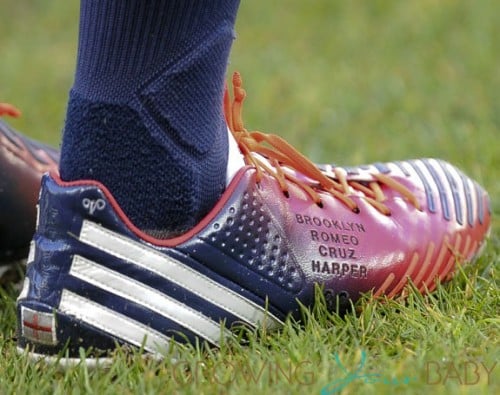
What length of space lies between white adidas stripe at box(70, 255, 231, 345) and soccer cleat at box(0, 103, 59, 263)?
0.47 m

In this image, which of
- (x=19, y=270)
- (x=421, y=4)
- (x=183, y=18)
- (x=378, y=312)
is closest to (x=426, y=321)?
(x=378, y=312)

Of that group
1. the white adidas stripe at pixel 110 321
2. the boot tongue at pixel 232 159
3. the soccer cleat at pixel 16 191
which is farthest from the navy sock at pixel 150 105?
the soccer cleat at pixel 16 191

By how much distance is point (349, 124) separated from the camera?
325cm

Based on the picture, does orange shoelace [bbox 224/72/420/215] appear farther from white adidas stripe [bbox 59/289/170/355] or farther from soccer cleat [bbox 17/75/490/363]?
white adidas stripe [bbox 59/289/170/355]

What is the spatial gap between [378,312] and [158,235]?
1.23 ft

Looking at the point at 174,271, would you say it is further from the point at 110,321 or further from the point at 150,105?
the point at 150,105

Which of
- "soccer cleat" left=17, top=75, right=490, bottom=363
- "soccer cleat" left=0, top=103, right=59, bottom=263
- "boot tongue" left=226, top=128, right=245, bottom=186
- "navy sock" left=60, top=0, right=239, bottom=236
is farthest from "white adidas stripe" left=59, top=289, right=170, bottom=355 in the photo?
"soccer cleat" left=0, top=103, right=59, bottom=263

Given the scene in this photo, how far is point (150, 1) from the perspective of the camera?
1.29 meters

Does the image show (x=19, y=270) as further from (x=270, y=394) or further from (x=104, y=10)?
(x=270, y=394)

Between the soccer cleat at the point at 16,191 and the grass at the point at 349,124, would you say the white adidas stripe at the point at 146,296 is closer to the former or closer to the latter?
the grass at the point at 349,124

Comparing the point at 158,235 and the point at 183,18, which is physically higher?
the point at 183,18

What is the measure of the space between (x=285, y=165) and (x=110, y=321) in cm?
42

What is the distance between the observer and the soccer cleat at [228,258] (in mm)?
1322

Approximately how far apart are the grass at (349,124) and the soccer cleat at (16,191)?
98mm
